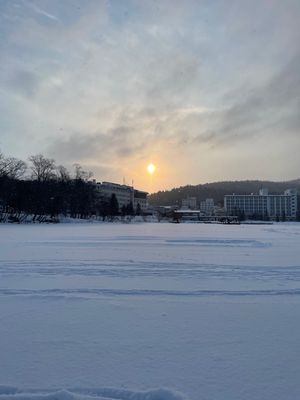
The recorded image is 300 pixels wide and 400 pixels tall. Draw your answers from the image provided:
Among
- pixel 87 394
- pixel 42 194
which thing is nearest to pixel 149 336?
pixel 87 394

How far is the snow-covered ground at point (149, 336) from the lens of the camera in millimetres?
4809

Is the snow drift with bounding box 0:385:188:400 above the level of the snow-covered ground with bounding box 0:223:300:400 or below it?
below

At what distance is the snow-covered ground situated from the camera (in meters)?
Answer: 4.81

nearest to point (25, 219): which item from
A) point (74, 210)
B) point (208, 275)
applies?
point (74, 210)

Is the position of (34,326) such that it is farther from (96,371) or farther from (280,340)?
(280,340)

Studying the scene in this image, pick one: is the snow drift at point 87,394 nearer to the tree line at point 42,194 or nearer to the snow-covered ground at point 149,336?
the snow-covered ground at point 149,336

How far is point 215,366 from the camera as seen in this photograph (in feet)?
17.6

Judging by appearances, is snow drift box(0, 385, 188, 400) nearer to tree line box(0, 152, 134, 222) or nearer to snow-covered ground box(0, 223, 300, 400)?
snow-covered ground box(0, 223, 300, 400)

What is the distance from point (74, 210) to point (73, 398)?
115828 mm

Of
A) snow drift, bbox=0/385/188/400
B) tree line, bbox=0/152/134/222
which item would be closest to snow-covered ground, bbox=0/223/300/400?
snow drift, bbox=0/385/188/400

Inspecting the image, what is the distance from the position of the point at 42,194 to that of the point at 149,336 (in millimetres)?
93094

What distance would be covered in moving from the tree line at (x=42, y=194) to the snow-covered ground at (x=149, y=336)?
3149 inches

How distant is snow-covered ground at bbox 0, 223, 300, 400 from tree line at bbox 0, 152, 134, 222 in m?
80.0

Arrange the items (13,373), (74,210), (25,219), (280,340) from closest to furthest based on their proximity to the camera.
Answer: (13,373) < (280,340) < (25,219) < (74,210)
